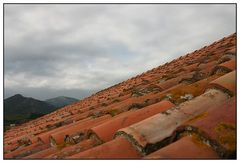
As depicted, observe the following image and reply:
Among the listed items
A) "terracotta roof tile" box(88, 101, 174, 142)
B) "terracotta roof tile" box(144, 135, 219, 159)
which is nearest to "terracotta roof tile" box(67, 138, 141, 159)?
"terracotta roof tile" box(144, 135, 219, 159)

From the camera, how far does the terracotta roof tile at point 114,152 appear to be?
290cm

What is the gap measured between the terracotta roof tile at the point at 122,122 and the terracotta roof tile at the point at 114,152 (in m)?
0.48

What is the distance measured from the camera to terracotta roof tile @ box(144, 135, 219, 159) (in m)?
2.51

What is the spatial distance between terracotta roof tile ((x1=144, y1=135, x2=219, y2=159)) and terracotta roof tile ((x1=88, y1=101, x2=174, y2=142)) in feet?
3.47

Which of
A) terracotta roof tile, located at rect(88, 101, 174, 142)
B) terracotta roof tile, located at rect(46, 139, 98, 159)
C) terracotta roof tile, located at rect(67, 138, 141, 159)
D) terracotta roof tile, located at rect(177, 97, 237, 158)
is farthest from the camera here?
terracotta roof tile, located at rect(88, 101, 174, 142)

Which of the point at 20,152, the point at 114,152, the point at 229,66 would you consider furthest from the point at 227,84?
the point at 20,152

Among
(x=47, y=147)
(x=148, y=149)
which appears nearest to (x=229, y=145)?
(x=148, y=149)

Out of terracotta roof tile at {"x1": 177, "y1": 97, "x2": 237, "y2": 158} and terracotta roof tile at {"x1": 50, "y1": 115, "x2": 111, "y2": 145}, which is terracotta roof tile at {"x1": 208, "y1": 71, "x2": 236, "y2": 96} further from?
terracotta roof tile at {"x1": 50, "y1": 115, "x2": 111, "y2": 145}

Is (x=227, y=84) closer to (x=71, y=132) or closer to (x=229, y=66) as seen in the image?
(x=229, y=66)

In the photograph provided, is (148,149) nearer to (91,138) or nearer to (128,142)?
(128,142)

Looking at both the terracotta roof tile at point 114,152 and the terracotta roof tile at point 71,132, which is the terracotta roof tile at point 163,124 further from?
the terracotta roof tile at point 71,132

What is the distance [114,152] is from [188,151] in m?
0.72

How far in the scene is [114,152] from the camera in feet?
9.73

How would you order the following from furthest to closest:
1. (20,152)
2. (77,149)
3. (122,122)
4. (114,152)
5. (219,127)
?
(20,152), (122,122), (77,149), (114,152), (219,127)
